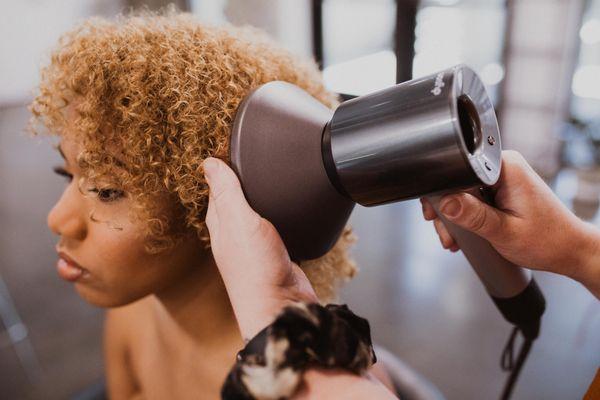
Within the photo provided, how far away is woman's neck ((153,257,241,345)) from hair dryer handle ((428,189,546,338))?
1.28 feet

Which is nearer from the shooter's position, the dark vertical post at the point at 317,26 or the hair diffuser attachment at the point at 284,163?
the hair diffuser attachment at the point at 284,163

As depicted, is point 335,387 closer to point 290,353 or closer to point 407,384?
point 290,353

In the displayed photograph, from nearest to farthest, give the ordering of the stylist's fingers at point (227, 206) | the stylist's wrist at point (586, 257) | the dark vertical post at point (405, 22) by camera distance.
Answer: the stylist's fingers at point (227, 206)
the stylist's wrist at point (586, 257)
the dark vertical post at point (405, 22)

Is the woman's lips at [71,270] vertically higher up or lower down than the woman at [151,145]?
lower down

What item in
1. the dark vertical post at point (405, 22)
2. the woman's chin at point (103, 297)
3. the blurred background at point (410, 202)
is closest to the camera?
the woman's chin at point (103, 297)

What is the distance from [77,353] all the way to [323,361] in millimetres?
1944

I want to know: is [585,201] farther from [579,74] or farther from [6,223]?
[6,223]

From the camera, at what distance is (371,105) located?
1.77ft

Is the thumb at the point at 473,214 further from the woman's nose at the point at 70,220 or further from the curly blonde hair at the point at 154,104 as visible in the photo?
the woman's nose at the point at 70,220

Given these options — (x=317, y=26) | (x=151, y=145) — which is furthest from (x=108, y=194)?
(x=317, y=26)

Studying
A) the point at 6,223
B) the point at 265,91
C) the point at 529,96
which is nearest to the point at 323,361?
the point at 265,91

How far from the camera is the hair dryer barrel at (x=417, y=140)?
0.48 m

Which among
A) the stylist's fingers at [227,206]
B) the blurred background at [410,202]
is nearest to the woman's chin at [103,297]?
the stylist's fingers at [227,206]

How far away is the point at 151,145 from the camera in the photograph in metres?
0.66
